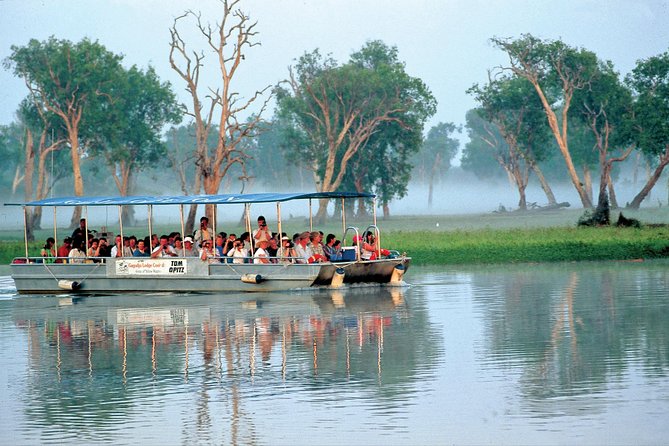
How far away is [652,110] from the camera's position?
7150 centimetres

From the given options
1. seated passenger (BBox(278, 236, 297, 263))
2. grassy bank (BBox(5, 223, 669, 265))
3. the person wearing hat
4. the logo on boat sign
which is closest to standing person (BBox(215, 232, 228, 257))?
the person wearing hat

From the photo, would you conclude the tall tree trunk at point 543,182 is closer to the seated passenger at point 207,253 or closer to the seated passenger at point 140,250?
the seated passenger at point 140,250

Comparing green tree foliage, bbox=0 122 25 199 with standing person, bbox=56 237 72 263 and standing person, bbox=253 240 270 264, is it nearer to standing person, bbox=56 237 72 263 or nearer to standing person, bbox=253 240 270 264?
standing person, bbox=56 237 72 263

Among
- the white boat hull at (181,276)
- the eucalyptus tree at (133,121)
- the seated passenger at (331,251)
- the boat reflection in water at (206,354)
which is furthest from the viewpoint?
the eucalyptus tree at (133,121)

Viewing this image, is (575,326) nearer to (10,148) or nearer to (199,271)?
(199,271)

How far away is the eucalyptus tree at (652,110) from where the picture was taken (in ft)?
233

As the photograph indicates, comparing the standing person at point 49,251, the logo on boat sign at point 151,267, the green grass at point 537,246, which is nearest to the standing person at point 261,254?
the logo on boat sign at point 151,267

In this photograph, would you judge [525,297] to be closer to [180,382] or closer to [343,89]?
[180,382]

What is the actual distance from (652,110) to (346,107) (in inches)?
830

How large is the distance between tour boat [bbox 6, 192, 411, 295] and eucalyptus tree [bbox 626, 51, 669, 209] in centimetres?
4073

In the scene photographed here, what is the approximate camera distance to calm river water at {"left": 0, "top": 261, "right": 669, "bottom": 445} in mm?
12766

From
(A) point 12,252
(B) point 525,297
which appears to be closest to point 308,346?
(B) point 525,297

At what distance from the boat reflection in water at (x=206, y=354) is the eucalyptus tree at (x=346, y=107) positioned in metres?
49.7

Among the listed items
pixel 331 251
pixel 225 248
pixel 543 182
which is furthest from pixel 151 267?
pixel 543 182
